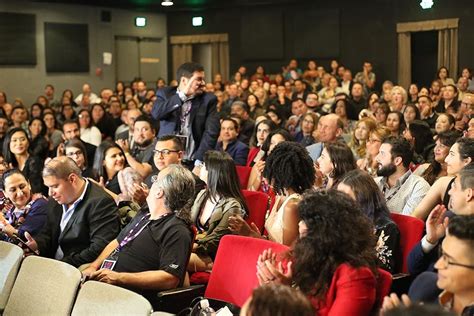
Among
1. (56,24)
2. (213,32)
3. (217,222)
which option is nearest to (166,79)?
(213,32)

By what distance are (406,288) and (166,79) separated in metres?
14.7

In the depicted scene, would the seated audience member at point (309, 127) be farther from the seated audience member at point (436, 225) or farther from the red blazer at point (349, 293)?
the red blazer at point (349, 293)

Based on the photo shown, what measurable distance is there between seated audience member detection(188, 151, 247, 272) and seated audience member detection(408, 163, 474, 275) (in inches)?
46.5

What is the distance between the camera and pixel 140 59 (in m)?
16.9

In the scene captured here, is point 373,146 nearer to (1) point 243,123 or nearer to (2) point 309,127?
(2) point 309,127

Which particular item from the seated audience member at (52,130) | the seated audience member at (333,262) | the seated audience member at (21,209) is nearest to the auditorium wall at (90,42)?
the seated audience member at (52,130)

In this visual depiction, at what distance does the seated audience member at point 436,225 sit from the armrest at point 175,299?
3.42 ft

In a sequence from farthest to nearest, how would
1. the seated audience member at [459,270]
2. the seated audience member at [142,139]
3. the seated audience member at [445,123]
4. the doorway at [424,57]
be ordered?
1. the doorway at [424,57]
2. the seated audience member at [445,123]
3. the seated audience member at [142,139]
4. the seated audience member at [459,270]

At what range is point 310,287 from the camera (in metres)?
2.60

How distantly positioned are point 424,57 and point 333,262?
479 inches

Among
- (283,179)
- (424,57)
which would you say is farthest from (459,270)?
(424,57)

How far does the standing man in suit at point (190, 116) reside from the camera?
17.4 ft

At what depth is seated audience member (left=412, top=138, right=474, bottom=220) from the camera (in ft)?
13.4

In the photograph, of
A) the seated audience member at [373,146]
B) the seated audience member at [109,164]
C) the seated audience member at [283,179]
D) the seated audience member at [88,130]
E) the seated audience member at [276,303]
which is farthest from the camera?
the seated audience member at [88,130]
